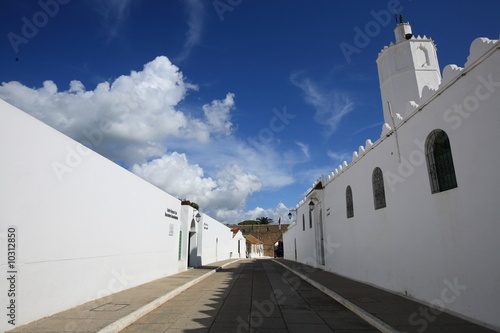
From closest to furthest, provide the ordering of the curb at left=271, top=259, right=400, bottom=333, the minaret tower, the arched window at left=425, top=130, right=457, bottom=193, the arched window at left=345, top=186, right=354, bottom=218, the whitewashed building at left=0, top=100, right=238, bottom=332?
1. the whitewashed building at left=0, top=100, right=238, bottom=332
2. the curb at left=271, top=259, right=400, bottom=333
3. the arched window at left=425, top=130, right=457, bottom=193
4. the minaret tower
5. the arched window at left=345, top=186, right=354, bottom=218

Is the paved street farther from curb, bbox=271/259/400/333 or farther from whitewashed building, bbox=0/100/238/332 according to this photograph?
whitewashed building, bbox=0/100/238/332

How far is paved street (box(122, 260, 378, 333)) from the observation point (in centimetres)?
554

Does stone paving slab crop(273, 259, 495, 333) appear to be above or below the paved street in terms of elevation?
above

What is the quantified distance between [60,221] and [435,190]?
7.77 meters

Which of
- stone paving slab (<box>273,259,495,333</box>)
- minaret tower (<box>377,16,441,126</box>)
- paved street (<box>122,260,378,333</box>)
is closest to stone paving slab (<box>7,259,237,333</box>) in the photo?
paved street (<box>122,260,378,333</box>)

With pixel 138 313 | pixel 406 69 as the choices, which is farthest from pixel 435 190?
pixel 406 69

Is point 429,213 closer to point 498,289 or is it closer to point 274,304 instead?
point 498,289

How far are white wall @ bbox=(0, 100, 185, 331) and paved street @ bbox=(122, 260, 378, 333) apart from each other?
66.5 inches

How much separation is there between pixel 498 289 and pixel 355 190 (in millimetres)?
7201

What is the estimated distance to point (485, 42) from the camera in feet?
16.8

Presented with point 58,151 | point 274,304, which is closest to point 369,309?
point 274,304

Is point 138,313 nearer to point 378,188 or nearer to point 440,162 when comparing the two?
point 440,162

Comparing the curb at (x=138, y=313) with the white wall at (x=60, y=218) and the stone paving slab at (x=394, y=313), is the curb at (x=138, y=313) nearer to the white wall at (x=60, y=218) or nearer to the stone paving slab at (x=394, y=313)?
the white wall at (x=60, y=218)

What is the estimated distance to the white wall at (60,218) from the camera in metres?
4.92
